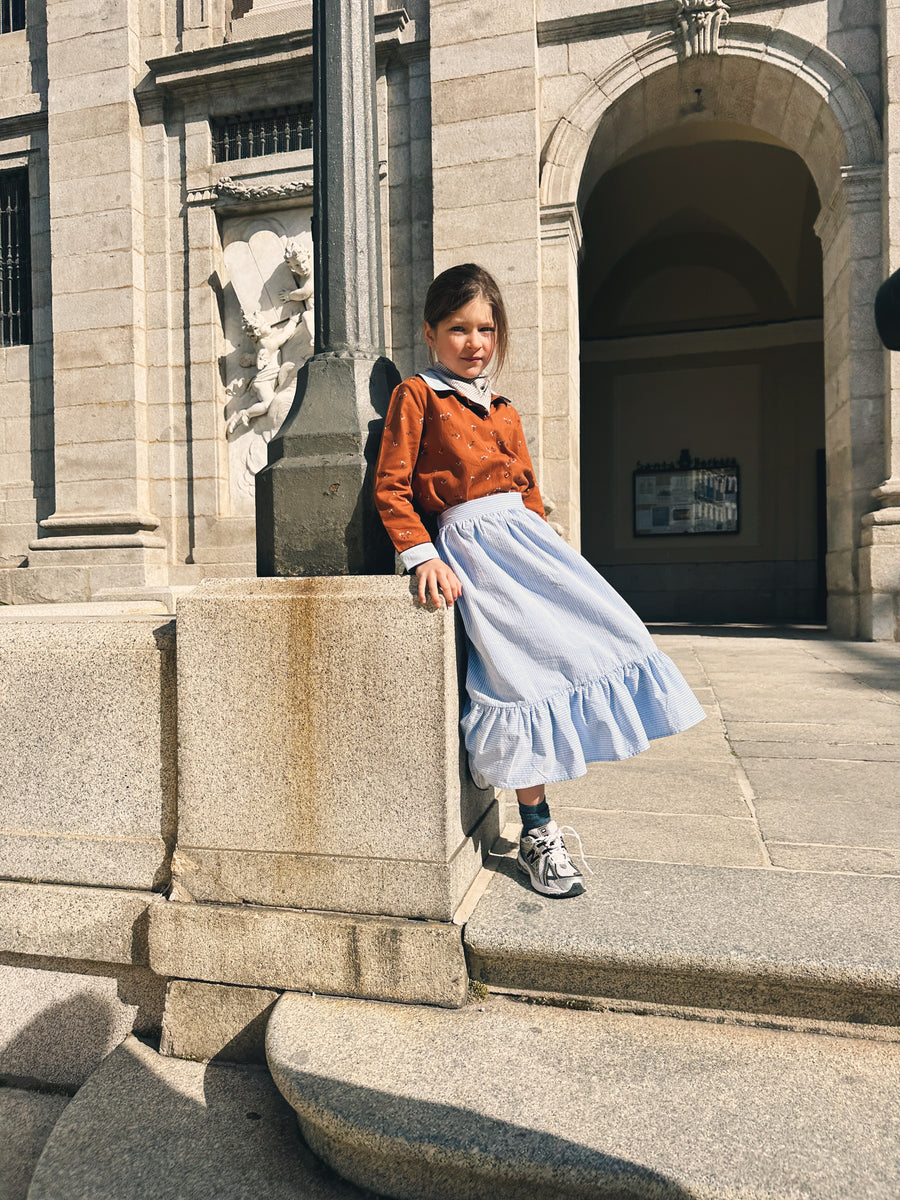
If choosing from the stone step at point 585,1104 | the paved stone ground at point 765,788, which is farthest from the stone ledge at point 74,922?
the paved stone ground at point 765,788

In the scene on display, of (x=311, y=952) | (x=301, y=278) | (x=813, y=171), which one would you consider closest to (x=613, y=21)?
(x=813, y=171)

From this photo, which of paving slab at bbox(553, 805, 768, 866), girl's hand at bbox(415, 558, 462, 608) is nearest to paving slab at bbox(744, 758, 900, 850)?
paving slab at bbox(553, 805, 768, 866)

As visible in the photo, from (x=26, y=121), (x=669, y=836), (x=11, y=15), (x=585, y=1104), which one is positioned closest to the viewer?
(x=585, y=1104)

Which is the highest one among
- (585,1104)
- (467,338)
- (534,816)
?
(467,338)

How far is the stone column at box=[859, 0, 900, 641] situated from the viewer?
23.6 feet

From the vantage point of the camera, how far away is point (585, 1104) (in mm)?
1430

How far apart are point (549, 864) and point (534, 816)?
15 centimetres

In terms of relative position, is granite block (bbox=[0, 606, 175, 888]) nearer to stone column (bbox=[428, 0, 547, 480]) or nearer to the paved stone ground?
the paved stone ground

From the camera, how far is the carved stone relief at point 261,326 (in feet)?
28.3

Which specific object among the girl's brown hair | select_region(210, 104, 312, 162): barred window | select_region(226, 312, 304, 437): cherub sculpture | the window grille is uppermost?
the window grille

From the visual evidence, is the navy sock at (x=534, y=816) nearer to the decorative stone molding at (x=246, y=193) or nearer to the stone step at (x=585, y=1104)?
the stone step at (x=585, y=1104)

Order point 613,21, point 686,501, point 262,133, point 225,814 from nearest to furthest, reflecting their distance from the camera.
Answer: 1. point 225,814
2. point 613,21
3. point 262,133
4. point 686,501

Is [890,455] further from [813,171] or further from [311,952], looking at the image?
[311,952]

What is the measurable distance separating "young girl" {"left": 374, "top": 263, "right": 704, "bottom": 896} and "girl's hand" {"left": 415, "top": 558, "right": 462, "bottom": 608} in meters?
0.03
